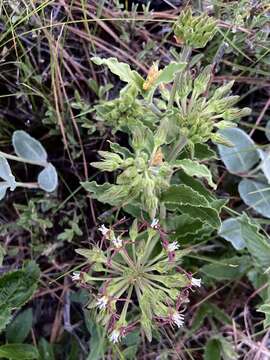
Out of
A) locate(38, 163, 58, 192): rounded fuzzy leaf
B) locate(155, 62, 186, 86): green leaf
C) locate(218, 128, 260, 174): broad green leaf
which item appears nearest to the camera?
locate(155, 62, 186, 86): green leaf

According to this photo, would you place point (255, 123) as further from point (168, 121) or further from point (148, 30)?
point (168, 121)

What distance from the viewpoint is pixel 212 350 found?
8.06ft

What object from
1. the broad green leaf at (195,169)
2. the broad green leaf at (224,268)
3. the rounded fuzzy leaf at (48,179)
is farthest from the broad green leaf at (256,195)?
the rounded fuzzy leaf at (48,179)

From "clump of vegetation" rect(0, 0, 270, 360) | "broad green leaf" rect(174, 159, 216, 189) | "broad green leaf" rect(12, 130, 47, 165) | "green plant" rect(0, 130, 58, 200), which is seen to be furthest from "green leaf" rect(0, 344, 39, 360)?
"broad green leaf" rect(174, 159, 216, 189)

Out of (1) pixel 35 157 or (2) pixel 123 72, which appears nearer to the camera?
(2) pixel 123 72

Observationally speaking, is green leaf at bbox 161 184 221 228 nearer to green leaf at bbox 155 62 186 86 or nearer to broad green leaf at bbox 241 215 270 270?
broad green leaf at bbox 241 215 270 270

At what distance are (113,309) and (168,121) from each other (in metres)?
0.59

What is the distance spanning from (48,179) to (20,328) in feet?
2.06

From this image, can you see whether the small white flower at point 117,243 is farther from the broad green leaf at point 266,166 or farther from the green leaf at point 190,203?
the broad green leaf at point 266,166

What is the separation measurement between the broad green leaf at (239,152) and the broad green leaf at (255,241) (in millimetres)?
350

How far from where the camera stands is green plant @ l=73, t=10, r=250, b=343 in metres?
1.72

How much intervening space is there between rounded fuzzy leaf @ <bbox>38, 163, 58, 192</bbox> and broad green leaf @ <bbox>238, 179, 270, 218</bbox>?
0.75 meters

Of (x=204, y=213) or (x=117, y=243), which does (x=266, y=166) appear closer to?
(x=204, y=213)

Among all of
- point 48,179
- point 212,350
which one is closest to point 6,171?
point 48,179
